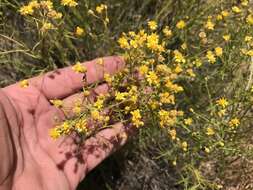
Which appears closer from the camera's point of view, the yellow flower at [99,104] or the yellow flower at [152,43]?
the yellow flower at [99,104]

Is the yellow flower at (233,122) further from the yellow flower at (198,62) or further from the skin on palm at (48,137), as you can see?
the skin on palm at (48,137)

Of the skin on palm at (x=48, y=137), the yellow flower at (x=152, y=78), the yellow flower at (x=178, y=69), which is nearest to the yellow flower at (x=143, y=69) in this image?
the yellow flower at (x=152, y=78)

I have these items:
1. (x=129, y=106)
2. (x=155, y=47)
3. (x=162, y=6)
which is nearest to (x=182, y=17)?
(x=162, y=6)

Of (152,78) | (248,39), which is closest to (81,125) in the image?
(152,78)

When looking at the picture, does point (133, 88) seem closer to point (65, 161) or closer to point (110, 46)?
point (65, 161)

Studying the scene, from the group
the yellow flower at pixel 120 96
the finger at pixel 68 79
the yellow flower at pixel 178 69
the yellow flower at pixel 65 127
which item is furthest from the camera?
the finger at pixel 68 79

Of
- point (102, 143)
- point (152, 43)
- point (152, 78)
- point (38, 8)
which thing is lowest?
point (102, 143)

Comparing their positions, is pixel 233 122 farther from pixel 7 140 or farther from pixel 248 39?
pixel 7 140

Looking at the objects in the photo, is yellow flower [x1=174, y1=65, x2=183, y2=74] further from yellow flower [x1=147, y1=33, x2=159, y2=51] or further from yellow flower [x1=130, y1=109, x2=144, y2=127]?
yellow flower [x1=130, y1=109, x2=144, y2=127]
